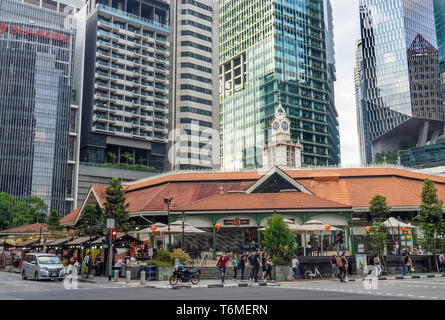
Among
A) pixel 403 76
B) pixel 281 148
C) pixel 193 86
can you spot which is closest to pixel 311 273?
pixel 281 148

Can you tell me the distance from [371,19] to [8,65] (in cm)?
12382

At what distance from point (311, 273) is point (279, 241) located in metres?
3.57

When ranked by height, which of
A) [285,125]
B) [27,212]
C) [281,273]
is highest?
[285,125]

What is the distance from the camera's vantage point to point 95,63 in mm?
106938

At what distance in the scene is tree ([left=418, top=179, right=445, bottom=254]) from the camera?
36.5 meters

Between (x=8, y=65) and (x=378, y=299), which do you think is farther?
(x=8, y=65)

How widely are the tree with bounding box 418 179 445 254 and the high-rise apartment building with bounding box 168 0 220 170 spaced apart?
7827cm

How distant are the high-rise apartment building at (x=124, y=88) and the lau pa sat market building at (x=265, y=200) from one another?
44982mm

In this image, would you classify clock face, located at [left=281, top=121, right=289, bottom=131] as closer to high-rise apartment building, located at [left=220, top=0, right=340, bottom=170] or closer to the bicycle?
high-rise apartment building, located at [left=220, top=0, right=340, bottom=170]

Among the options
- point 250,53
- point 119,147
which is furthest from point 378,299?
point 250,53

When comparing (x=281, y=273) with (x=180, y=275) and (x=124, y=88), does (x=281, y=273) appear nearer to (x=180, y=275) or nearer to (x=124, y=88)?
(x=180, y=275)

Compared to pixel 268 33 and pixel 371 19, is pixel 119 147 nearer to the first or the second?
pixel 268 33

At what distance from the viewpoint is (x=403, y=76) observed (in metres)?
156

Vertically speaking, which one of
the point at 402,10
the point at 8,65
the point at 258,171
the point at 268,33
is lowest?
the point at 258,171
